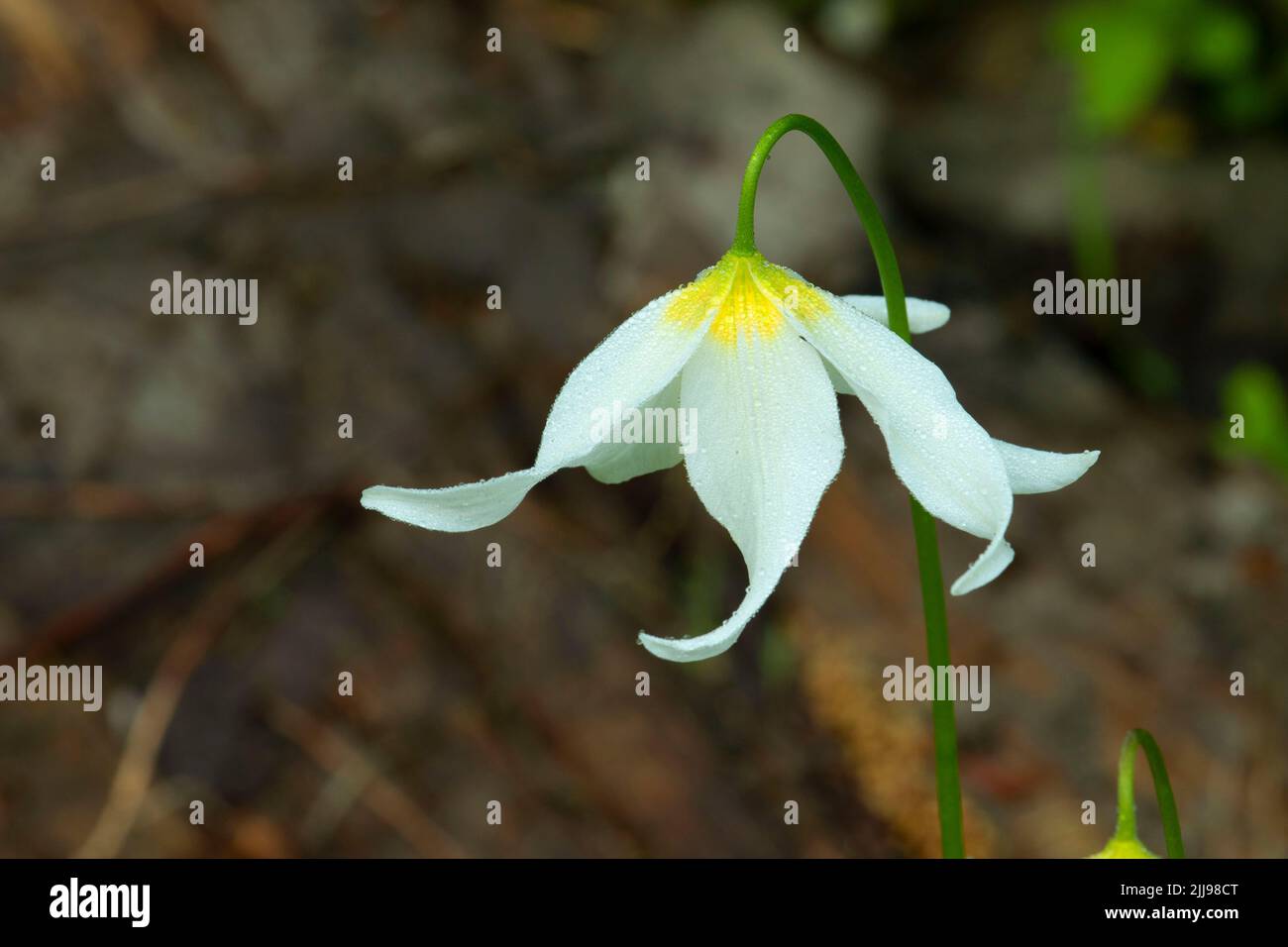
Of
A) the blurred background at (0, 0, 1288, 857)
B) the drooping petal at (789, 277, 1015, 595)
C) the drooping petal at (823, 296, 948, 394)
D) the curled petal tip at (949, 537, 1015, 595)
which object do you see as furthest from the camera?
the blurred background at (0, 0, 1288, 857)

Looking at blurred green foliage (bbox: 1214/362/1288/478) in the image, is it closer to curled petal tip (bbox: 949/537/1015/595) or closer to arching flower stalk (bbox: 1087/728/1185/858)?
arching flower stalk (bbox: 1087/728/1185/858)

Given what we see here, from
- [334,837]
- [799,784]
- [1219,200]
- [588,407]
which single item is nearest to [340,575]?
[334,837]

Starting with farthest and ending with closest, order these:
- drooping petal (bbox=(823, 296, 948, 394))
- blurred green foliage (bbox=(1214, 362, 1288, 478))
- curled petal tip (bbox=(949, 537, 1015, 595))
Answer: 1. blurred green foliage (bbox=(1214, 362, 1288, 478))
2. drooping petal (bbox=(823, 296, 948, 394))
3. curled petal tip (bbox=(949, 537, 1015, 595))

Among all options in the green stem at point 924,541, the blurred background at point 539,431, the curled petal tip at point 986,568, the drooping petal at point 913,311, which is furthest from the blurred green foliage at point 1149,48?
the curled petal tip at point 986,568

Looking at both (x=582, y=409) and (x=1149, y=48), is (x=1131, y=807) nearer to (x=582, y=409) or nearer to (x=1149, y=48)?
(x=582, y=409)

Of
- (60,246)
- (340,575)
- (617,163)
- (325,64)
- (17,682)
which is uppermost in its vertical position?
(325,64)

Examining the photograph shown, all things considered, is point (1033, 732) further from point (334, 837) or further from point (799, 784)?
point (334, 837)


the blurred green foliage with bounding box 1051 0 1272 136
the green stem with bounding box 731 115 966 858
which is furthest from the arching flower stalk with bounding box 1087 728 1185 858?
the blurred green foliage with bounding box 1051 0 1272 136

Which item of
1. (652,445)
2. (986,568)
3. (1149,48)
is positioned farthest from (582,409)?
(1149,48)
